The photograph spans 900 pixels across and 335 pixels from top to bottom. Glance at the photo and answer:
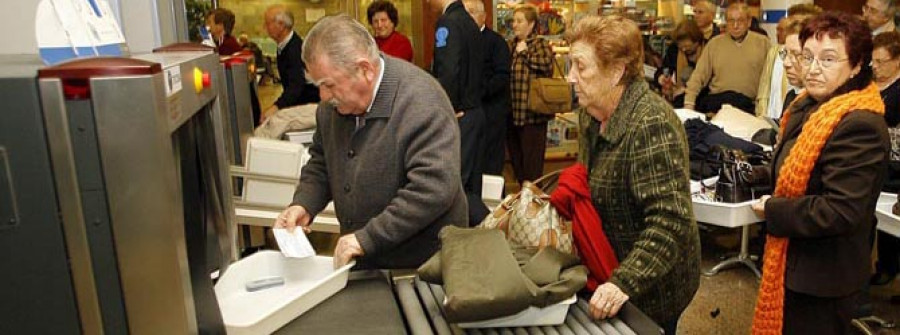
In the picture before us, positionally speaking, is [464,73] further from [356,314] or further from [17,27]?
[356,314]

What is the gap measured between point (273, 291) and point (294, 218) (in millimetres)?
390

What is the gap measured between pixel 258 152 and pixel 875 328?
9.25 feet

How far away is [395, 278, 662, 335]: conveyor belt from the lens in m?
1.26

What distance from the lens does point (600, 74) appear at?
1.65 m

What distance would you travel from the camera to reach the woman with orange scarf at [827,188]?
2.00m

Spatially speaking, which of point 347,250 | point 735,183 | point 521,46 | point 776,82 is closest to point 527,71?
point 521,46

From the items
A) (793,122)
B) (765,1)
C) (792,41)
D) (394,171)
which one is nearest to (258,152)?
(394,171)

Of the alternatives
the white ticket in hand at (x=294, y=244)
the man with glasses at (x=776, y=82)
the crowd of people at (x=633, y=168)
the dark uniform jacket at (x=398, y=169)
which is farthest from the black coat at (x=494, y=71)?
the white ticket in hand at (x=294, y=244)

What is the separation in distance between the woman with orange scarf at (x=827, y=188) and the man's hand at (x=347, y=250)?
1351mm

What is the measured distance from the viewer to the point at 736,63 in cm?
469

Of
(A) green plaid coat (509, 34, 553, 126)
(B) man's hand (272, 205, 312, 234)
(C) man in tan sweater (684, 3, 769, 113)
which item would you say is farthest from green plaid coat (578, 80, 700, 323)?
(A) green plaid coat (509, 34, 553, 126)

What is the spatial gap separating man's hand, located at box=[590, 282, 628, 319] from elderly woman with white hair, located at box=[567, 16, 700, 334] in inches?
2.9

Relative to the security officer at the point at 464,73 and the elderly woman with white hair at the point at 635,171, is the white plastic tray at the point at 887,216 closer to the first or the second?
the elderly woman with white hair at the point at 635,171

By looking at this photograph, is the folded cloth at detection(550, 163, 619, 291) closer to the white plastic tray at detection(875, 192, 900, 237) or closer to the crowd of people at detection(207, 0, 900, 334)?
the crowd of people at detection(207, 0, 900, 334)
